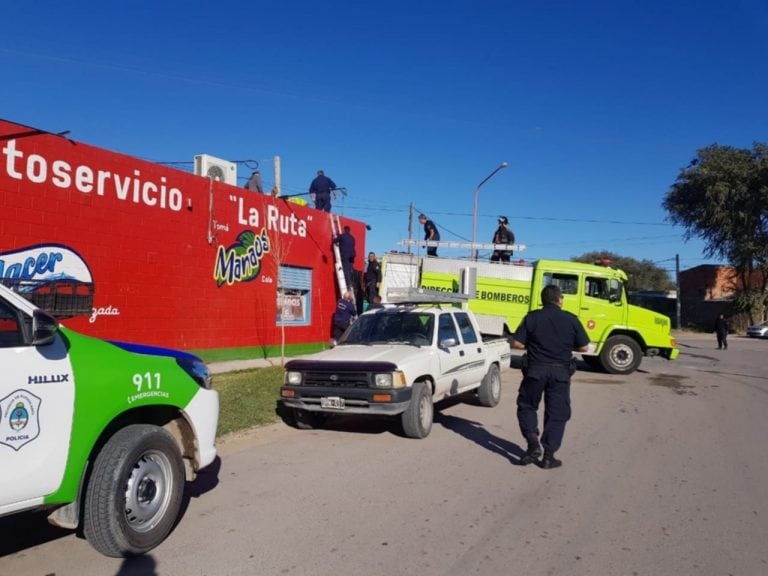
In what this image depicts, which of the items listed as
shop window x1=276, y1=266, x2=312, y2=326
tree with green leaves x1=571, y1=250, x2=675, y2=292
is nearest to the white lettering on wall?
shop window x1=276, y1=266, x2=312, y2=326

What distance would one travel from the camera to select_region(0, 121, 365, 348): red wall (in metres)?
9.51

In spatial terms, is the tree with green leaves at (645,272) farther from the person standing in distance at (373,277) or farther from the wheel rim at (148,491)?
the wheel rim at (148,491)

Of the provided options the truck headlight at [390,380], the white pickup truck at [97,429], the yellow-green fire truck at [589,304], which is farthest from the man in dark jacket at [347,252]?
the white pickup truck at [97,429]

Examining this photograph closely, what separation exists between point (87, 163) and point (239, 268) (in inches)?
164

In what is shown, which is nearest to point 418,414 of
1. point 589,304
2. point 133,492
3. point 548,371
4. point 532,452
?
point 532,452

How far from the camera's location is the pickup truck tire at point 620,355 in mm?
15547

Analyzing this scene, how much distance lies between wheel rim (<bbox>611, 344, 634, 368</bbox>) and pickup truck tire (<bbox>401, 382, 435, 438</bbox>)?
9.19m

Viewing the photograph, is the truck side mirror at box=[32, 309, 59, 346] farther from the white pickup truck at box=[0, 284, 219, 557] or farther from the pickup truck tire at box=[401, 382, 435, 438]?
the pickup truck tire at box=[401, 382, 435, 438]

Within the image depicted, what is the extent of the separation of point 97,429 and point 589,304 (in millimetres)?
13719

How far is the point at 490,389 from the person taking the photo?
10352 millimetres

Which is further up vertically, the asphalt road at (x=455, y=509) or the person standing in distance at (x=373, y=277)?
the person standing in distance at (x=373, y=277)

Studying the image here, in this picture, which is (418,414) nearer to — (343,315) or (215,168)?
(343,315)

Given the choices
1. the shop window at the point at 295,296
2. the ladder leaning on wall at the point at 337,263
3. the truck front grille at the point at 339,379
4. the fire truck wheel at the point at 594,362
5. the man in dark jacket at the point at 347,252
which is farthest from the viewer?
the ladder leaning on wall at the point at 337,263

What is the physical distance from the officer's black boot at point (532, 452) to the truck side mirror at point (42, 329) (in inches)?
185
